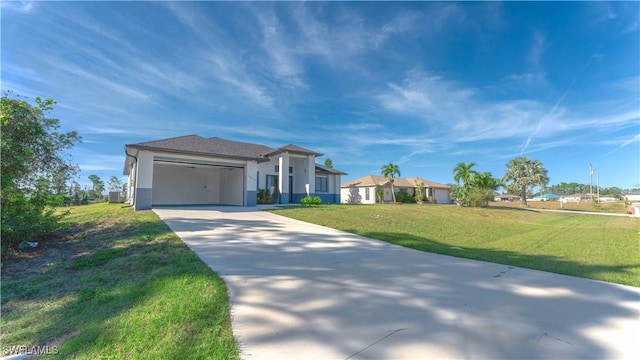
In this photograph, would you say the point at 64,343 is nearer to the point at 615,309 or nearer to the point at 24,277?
the point at 24,277

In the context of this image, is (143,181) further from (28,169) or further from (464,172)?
(464,172)

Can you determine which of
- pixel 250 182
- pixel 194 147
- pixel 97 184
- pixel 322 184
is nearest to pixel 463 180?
pixel 322 184

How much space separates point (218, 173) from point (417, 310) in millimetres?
22479

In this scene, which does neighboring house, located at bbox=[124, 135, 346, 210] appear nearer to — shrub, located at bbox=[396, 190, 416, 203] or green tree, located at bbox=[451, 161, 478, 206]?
shrub, located at bbox=[396, 190, 416, 203]

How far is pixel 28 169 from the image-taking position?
653cm

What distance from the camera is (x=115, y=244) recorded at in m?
6.38

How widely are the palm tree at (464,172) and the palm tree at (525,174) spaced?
20145 mm

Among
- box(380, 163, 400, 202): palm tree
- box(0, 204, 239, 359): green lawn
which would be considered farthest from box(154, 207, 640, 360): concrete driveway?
box(380, 163, 400, 202): palm tree

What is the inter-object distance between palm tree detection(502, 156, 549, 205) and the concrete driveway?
4663 cm

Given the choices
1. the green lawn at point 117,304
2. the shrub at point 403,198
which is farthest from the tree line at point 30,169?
the shrub at point 403,198

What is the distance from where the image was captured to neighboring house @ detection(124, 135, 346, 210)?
49.5 feet

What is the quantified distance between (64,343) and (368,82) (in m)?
19.1

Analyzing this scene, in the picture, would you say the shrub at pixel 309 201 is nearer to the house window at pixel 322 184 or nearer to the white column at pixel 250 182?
the white column at pixel 250 182

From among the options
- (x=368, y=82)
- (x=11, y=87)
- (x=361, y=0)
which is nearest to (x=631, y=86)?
(x=368, y=82)
